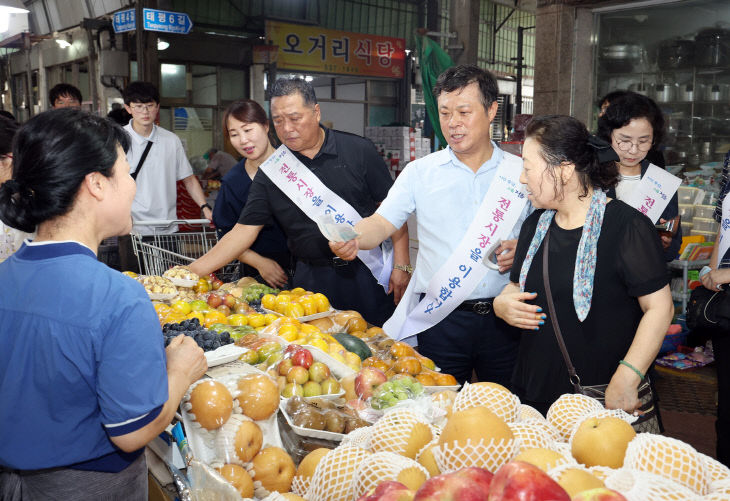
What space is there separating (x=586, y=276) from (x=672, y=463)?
102 cm

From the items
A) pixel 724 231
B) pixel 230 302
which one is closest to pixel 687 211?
pixel 724 231

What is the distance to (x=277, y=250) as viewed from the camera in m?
4.04

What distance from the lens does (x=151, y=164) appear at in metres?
5.21

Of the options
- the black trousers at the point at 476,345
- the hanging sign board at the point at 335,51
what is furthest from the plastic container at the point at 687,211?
the hanging sign board at the point at 335,51

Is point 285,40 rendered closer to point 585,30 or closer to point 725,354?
point 585,30

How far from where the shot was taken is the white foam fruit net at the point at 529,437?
143cm

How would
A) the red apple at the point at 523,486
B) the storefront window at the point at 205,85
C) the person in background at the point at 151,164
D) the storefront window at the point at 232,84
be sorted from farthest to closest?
the storefront window at the point at 232,84, the storefront window at the point at 205,85, the person in background at the point at 151,164, the red apple at the point at 523,486

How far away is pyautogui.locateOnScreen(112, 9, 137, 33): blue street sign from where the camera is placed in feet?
27.9

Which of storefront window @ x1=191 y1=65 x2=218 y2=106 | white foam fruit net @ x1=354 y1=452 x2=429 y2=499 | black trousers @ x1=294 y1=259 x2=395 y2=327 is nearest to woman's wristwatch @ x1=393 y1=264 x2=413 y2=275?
black trousers @ x1=294 y1=259 x2=395 y2=327

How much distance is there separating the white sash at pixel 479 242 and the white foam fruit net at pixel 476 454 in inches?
63.9

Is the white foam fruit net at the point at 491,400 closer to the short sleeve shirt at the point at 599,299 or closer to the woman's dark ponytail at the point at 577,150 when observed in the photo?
the short sleeve shirt at the point at 599,299

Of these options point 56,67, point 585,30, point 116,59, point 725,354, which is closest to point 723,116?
point 585,30

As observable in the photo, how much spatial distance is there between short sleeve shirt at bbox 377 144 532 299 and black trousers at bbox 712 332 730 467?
96 centimetres

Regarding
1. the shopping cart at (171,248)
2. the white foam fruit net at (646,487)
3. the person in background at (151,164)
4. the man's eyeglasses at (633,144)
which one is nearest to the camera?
the white foam fruit net at (646,487)
